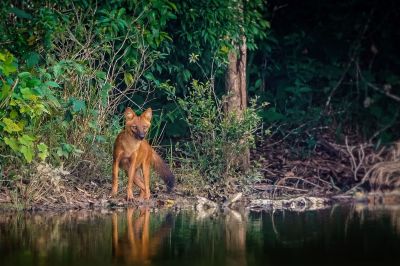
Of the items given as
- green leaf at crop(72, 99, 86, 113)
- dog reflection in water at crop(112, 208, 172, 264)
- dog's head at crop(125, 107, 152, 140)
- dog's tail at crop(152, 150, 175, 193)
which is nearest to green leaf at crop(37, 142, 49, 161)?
green leaf at crop(72, 99, 86, 113)

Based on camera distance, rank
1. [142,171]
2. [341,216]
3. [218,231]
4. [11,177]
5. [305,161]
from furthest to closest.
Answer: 1. [305,161]
2. [142,171]
3. [11,177]
4. [341,216]
5. [218,231]

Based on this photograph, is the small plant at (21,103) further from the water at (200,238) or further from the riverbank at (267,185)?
the water at (200,238)

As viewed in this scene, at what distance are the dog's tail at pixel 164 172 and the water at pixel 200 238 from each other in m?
1.02

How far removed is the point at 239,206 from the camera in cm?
1160

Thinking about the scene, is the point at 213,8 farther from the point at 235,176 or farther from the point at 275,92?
the point at 275,92

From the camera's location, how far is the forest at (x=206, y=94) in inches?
444

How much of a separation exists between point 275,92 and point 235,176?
505 centimetres

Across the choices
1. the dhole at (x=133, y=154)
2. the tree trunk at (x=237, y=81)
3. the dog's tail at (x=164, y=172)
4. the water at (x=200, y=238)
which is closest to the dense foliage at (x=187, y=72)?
the tree trunk at (x=237, y=81)

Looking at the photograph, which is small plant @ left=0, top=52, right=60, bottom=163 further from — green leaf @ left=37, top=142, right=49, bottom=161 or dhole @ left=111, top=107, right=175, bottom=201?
dhole @ left=111, top=107, right=175, bottom=201

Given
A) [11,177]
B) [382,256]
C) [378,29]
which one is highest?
[378,29]

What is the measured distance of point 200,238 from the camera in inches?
342

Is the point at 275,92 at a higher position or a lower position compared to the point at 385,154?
higher

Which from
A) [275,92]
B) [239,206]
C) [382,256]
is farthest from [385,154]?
[382,256]

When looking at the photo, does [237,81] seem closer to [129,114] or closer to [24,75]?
[129,114]
